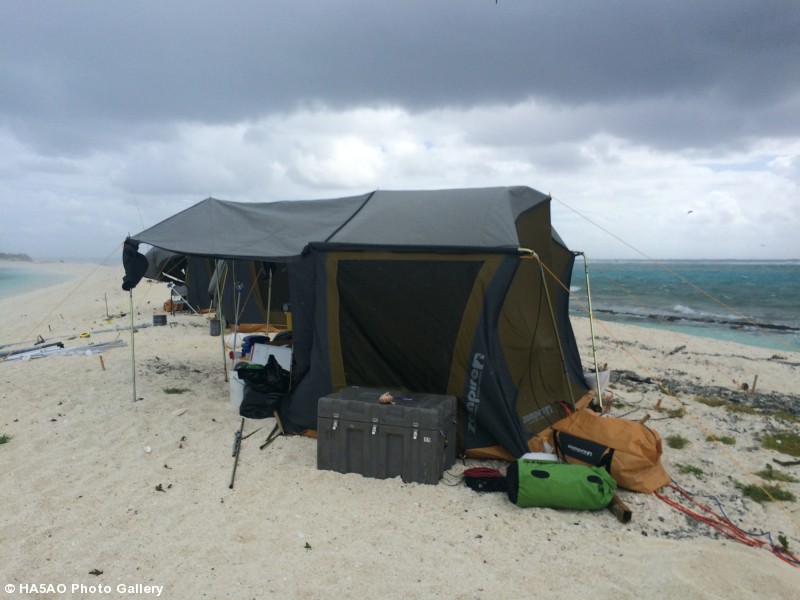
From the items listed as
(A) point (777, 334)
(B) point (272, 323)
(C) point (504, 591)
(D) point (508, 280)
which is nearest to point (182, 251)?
(D) point (508, 280)

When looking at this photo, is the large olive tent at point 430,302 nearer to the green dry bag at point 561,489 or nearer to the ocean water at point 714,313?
the green dry bag at point 561,489

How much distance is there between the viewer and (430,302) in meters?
5.14

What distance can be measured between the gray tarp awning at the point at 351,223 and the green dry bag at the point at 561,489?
1894 millimetres

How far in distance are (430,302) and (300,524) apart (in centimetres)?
224

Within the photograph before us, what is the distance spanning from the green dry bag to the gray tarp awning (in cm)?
189

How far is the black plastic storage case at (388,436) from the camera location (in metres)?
4.46

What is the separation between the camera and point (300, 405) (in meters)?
5.61

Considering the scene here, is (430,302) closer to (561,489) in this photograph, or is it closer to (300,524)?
(561,489)

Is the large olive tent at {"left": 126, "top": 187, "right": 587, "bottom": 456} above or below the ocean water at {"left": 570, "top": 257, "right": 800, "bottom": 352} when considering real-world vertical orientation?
above

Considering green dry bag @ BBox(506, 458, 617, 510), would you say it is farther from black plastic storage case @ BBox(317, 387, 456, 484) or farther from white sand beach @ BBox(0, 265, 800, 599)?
black plastic storage case @ BBox(317, 387, 456, 484)

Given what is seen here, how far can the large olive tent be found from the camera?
4.97 meters

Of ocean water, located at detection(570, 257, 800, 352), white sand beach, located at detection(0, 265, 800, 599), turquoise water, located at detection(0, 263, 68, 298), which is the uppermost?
white sand beach, located at detection(0, 265, 800, 599)

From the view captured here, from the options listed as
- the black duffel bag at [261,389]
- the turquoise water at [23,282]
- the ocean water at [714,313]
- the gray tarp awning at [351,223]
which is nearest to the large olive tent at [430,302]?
the gray tarp awning at [351,223]

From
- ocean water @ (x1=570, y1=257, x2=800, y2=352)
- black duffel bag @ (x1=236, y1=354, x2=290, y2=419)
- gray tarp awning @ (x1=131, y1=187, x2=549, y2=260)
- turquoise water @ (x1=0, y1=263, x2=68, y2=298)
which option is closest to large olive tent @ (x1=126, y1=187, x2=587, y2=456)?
gray tarp awning @ (x1=131, y1=187, x2=549, y2=260)
